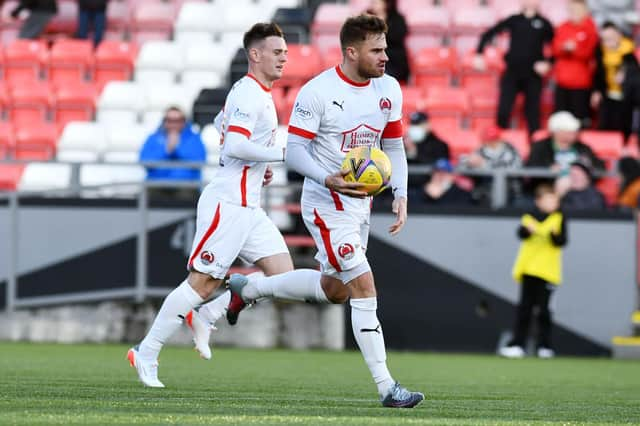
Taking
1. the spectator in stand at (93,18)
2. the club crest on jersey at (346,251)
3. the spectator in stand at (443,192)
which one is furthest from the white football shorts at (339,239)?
the spectator in stand at (93,18)

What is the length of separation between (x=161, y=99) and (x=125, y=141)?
3.31 feet

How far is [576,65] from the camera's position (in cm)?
1675

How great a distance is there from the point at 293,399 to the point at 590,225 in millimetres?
7726

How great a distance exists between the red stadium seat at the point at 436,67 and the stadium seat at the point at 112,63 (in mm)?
3636

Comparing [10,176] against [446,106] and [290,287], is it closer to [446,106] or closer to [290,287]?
[446,106]

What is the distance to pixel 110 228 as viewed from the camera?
15148 millimetres

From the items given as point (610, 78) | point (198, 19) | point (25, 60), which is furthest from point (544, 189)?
point (25, 60)

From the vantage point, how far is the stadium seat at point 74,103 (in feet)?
59.4

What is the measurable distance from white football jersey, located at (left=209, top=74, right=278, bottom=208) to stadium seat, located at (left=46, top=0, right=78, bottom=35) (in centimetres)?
1156

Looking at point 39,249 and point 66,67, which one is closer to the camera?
point 39,249

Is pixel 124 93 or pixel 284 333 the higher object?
pixel 124 93

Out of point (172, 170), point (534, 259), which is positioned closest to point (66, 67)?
point (172, 170)

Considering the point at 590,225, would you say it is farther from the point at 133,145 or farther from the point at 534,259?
the point at 133,145

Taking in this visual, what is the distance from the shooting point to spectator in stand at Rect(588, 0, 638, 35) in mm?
18531
